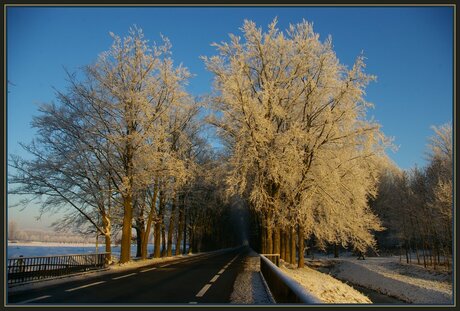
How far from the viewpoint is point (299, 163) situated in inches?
803

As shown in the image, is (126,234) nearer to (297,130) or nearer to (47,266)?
(47,266)

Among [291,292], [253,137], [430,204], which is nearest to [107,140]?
[253,137]

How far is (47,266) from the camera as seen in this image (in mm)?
14969

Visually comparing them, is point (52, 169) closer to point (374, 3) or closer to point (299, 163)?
point (299, 163)

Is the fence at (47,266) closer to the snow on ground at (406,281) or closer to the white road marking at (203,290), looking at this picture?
the white road marking at (203,290)

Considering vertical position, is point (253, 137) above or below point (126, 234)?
above

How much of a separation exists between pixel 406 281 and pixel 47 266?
82.2ft

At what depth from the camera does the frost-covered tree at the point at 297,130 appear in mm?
20547

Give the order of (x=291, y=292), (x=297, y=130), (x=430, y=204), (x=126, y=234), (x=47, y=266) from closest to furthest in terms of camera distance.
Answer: (x=291, y=292), (x=47, y=266), (x=297, y=130), (x=126, y=234), (x=430, y=204)

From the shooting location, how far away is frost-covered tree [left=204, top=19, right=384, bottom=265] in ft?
67.4

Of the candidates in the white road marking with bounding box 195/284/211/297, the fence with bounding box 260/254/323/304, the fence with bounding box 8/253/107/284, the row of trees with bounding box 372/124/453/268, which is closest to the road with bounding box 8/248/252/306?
the white road marking with bounding box 195/284/211/297

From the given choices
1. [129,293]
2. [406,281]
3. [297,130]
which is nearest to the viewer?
[129,293]

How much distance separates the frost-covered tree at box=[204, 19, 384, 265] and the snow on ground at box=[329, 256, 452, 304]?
4820 mm

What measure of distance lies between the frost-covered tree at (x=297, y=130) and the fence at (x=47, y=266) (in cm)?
750
